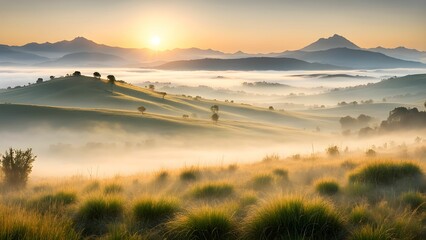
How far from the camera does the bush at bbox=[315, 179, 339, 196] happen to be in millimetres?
12241

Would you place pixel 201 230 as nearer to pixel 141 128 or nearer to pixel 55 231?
pixel 55 231

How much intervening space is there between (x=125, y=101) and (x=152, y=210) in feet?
450

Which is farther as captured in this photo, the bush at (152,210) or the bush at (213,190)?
the bush at (213,190)

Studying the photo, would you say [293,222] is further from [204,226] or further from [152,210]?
[152,210]

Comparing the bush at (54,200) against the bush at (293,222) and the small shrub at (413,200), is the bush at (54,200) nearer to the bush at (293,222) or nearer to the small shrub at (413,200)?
the bush at (293,222)

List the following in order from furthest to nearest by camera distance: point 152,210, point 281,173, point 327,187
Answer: point 281,173, point 327,187, point 152,210

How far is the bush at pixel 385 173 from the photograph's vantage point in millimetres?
13512

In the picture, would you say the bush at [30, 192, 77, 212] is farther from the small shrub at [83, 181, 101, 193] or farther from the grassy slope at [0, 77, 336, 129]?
the grassy slope at [0, 77, 336, 129]

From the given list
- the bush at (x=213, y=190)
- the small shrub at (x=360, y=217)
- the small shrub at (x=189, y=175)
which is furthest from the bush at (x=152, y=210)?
the small shrub at (x=189, y=175)

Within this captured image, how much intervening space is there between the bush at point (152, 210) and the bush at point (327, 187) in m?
4.87

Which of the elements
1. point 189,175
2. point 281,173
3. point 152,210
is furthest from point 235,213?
point 189,175

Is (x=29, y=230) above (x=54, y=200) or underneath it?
above

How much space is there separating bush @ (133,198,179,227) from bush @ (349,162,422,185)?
22.5ft

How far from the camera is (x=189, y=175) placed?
16859mm
